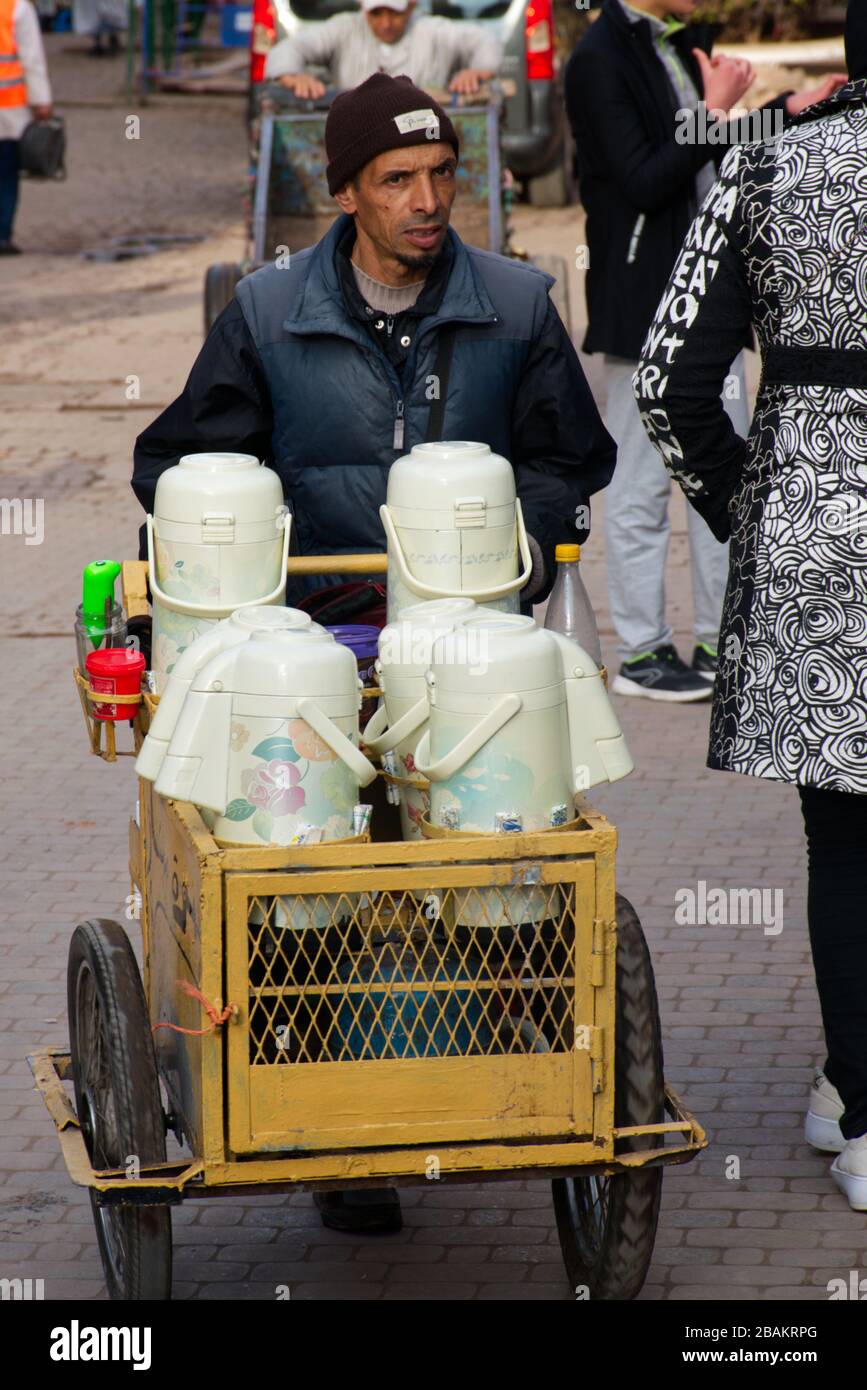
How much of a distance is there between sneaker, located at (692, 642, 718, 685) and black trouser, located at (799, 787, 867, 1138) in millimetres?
3323

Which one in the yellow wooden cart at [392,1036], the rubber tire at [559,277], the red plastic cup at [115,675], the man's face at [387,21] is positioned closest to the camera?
the yellow wooden cart at [392,1036]

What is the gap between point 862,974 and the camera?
3.81 meters

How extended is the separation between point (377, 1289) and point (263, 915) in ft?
3.22

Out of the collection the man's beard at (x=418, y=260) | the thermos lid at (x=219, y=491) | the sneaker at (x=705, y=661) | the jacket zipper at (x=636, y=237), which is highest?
the man's beard at (x=418, y=260)

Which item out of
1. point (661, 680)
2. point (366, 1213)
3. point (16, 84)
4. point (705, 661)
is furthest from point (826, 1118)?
point (16, 84)

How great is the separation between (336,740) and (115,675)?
63cm

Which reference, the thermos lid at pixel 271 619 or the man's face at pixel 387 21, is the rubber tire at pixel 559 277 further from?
the thermos lid at pixel 271 619

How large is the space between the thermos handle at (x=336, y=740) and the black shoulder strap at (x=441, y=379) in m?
1.05

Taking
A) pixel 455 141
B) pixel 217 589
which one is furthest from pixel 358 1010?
pixel 455 141

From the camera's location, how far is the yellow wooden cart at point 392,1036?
2.95 meters

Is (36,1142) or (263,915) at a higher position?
(263,915)

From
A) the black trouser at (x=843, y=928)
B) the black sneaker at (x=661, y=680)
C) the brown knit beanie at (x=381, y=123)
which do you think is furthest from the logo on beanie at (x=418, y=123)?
the black sneaker at (x=661, y=680)

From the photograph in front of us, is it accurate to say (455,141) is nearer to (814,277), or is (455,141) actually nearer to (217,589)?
(814,277)

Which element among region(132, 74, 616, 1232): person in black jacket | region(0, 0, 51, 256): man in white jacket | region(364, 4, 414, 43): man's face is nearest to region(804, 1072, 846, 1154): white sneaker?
region(132, 74, 616, 1232): person in black jacket
